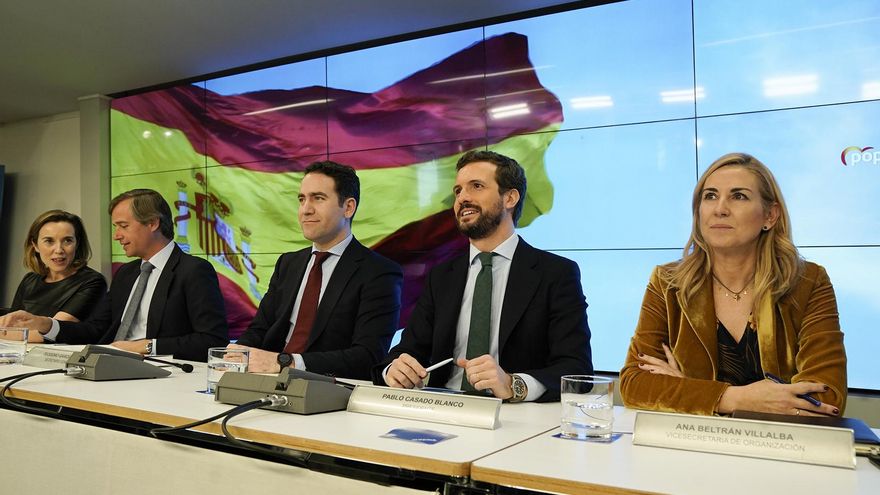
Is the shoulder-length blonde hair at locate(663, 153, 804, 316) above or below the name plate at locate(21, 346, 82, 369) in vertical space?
above

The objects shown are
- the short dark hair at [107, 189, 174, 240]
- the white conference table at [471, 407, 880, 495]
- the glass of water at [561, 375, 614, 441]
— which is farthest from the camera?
the short dark hair at [107, 189, 174, 240]

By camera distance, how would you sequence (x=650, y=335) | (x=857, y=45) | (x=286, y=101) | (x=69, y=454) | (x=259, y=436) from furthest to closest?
(x=286, y=101), (x=857, y=45), (x=650, y=335), (x=69, y=454), (x=259, y=436)

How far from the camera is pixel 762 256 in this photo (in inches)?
76.2

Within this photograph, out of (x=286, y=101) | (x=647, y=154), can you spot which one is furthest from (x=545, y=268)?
(x=286, y=101)

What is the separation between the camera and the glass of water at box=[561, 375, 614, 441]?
1.28 metres

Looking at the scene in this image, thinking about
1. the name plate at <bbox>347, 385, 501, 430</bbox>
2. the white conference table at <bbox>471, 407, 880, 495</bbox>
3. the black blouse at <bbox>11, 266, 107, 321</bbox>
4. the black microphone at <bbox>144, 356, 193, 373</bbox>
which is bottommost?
the black microphone at <bbox>144, 356, 193, 373</bbox>

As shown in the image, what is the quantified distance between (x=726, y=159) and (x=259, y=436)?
1.50 m

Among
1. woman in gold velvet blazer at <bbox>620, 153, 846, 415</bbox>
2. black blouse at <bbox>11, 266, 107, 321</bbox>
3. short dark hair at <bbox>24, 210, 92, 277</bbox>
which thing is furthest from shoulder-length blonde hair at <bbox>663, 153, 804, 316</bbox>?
short dark hair at <bbox>24, 210, 92, 277</bbox>

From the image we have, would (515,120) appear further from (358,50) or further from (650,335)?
(650,335)

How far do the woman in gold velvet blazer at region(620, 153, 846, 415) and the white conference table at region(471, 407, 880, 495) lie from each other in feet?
1.86

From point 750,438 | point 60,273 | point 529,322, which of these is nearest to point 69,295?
point 60,273

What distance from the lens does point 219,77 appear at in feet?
19.6

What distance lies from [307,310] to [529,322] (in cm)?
104

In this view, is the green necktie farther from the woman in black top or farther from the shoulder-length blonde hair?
the woman in black top
